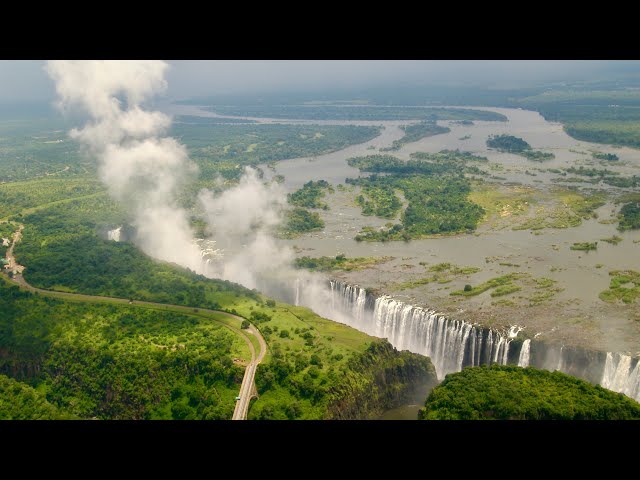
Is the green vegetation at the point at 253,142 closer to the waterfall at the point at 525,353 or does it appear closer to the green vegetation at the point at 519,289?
the green vegetation at the point at 519,289

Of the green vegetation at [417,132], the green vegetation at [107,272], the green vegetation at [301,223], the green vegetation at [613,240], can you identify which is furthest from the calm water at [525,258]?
the green vegetation at [417,132]

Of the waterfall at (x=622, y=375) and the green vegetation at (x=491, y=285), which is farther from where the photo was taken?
the green vegetation at (x=491, y=285)

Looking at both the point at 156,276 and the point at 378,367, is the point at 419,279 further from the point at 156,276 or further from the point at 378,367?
Result: the point at 156,276

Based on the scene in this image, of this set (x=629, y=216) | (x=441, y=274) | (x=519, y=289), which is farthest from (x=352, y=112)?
(x=519, y=289)

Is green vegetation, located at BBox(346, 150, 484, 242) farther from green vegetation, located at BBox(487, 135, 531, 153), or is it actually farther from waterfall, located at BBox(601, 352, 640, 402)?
waterfall, located at BBox(601, 352, 640, 402)

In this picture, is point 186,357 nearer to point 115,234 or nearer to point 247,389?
point 247,389
